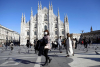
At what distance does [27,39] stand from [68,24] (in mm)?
20044

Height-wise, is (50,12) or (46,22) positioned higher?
(50,12)

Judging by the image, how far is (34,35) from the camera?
135 feet

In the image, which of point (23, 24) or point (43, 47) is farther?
point (23, 24)

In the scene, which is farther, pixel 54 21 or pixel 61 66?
pixel 54 21

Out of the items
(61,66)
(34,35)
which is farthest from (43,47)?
(34,35)

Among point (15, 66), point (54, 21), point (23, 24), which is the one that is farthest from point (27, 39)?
point (15, 66)

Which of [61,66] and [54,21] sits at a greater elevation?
[54,21]

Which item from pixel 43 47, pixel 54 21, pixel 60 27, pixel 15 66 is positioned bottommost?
pixel 15 66

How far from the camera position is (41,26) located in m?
40.9

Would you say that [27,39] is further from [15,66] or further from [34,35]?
[15,66]

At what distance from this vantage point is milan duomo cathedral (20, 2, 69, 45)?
40469 millimetres

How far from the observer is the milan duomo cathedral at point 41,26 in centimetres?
4047

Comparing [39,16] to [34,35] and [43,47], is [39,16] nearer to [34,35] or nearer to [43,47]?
[34,35]

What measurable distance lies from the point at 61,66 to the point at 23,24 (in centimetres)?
3909
